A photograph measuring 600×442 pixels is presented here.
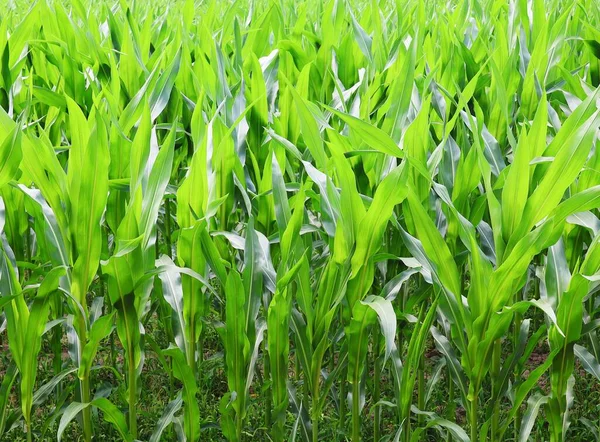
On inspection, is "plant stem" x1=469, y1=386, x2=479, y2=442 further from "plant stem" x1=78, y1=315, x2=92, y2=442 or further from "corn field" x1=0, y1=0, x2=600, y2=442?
"plant stem" x1=78, y1=315, x2=92, y2=442

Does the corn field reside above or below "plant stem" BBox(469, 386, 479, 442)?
above

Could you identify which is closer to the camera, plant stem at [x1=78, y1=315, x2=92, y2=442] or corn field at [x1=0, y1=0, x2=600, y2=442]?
corn field at [x1=0, y1=0, x2=600, y2=442]

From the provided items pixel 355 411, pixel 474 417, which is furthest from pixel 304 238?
pixel 474 417

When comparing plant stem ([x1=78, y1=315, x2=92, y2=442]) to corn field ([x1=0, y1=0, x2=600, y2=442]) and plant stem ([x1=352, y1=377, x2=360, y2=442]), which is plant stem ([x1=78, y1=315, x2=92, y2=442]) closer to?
corn field ([x1=0, y1=0, x2=600, y2=442])

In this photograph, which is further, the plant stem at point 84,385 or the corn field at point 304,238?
the plant stem at point 84,385

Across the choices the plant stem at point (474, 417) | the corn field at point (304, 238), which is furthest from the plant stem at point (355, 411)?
the plant stem at point (474, 417)

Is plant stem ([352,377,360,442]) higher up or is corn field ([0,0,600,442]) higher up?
corn field ([0,0,600,442])

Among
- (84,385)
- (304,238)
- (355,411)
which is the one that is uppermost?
(304,238)

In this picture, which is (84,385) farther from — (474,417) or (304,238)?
(474,417)


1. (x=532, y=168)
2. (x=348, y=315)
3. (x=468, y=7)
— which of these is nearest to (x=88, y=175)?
(x=348, y=315)

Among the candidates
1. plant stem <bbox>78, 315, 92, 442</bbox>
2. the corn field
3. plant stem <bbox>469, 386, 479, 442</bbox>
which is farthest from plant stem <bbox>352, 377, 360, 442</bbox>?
plant stem <bbox>78, 315, 92, 442</bbox>

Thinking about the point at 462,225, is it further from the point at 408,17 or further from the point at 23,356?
the point at 408,17

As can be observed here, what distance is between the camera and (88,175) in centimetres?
147

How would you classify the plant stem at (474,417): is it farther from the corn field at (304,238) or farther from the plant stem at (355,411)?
the plant stem at (355,411)
